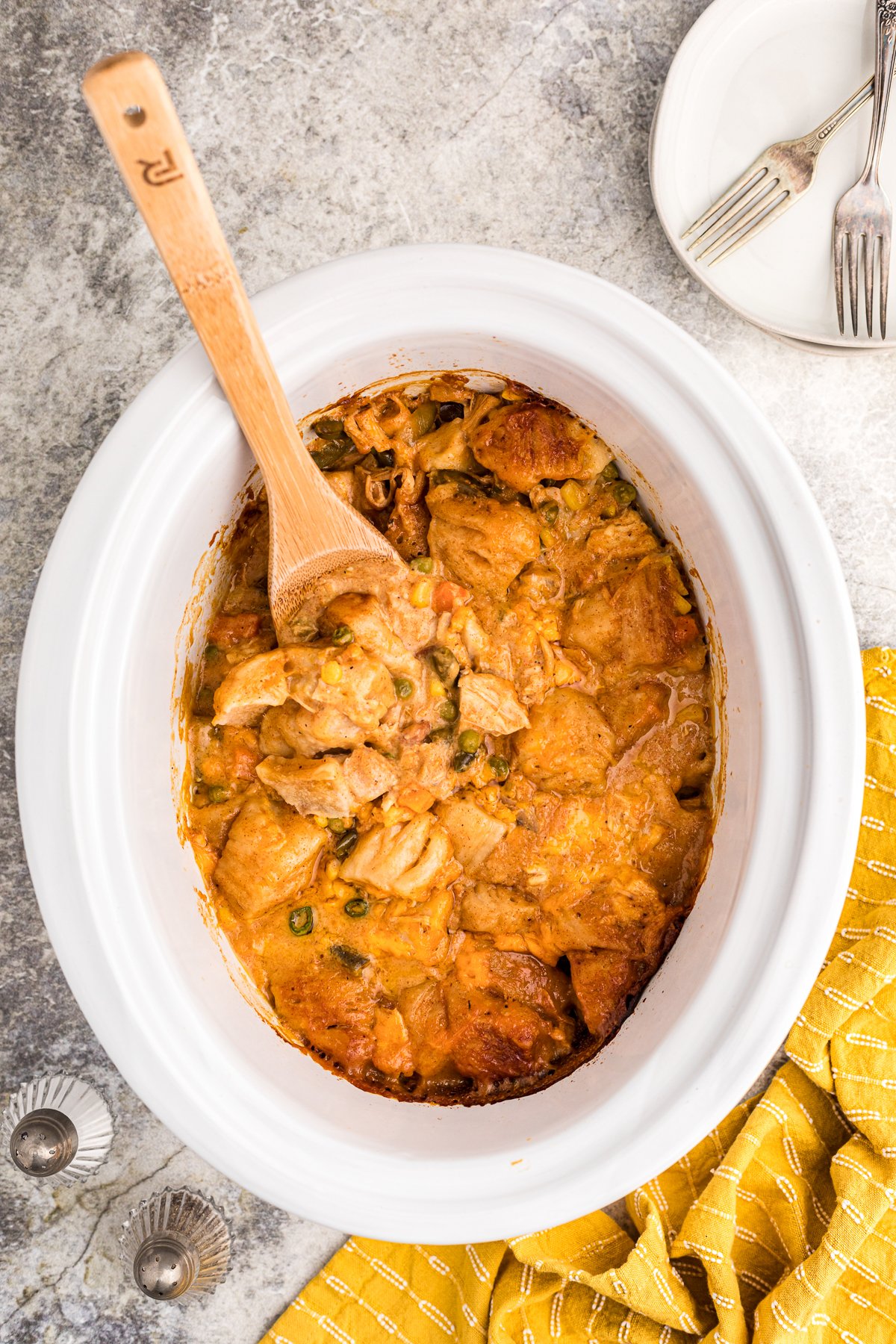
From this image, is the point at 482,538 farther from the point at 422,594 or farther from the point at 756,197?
the point at 756,197

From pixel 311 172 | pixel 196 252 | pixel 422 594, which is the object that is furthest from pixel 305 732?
pixel 311 172

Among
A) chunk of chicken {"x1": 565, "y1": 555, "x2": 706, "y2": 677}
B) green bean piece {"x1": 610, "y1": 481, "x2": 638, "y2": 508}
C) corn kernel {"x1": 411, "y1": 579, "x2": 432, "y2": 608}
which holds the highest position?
green bean piece {"x1": 610, "y1": 481, "x2": 638, "y2": 508}

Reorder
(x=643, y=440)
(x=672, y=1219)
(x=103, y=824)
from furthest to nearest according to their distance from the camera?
(x=672, y=1219)
(x=643, y=440)
(x=103, y=824)

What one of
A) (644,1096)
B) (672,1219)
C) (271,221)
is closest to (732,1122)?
(672,1219)

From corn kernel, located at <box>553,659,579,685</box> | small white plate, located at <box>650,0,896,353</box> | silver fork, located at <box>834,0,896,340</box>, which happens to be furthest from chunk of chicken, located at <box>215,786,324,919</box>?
silver fork, located at <box>834,0,896,340</box>

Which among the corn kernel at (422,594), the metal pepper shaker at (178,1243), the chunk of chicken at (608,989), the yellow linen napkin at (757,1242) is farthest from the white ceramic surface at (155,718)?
the metal pepper shaker at (178,1243)

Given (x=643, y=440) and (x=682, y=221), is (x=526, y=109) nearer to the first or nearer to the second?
(x=682, y=221)

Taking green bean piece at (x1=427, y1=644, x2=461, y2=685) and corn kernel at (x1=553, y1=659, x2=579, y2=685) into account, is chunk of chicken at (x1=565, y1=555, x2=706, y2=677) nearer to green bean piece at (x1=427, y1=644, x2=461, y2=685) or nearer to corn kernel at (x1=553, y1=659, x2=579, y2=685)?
corn kernel at (x1=553, y1=659, x2=579, y2=685)
